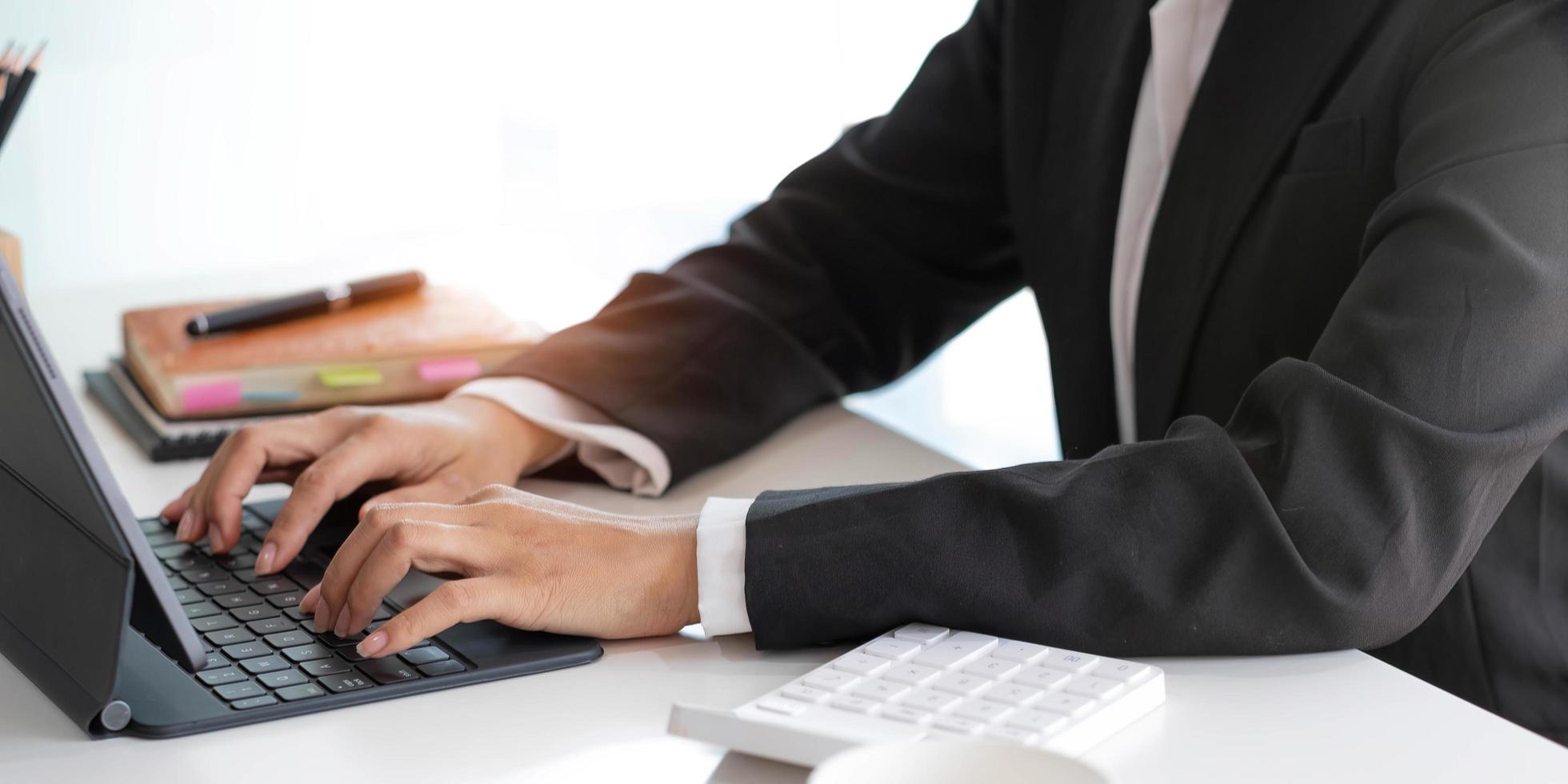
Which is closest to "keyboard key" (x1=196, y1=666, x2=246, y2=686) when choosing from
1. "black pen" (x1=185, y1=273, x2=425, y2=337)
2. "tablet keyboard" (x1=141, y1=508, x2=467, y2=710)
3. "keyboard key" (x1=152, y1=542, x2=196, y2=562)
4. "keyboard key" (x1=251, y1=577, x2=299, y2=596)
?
"tablet keyboard" (x1=141, y1=508, x2=467, y2=710)

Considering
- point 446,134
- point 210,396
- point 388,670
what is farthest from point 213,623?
point 446,134

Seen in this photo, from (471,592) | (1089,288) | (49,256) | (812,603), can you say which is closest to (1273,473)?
(812,603)

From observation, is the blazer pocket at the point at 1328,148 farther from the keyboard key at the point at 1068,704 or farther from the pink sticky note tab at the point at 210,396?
the pink sticky note tab at the point at 210,396

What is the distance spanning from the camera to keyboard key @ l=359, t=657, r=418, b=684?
66cm

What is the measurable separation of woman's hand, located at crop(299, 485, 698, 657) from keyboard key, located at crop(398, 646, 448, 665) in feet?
0.04

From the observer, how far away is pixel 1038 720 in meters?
0.56

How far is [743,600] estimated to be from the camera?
701 millimetres

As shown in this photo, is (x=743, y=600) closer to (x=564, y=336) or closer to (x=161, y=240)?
(x=564, y=336)

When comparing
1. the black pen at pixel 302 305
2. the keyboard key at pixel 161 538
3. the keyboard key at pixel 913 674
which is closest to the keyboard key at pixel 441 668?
the keyboard key at pixel 913 674

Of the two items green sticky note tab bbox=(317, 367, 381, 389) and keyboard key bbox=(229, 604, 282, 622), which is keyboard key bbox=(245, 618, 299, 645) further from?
green sticky note tab bbox=(317, 367, 381, 389)

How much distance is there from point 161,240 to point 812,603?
106 inches

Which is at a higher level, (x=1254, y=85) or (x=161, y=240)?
(x=1254, y=85)

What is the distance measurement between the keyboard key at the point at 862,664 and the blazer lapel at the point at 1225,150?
0.51 metres

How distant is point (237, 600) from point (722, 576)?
0.28 m
